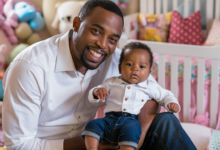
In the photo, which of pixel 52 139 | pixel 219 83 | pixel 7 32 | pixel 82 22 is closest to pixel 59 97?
pixel 52 139

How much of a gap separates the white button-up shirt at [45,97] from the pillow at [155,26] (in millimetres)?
1415

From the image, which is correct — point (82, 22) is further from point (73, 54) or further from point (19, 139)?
point (19, 139)

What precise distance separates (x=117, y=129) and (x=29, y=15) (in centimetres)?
176

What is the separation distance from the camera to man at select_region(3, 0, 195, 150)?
113 centimetres

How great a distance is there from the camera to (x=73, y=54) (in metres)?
1.29

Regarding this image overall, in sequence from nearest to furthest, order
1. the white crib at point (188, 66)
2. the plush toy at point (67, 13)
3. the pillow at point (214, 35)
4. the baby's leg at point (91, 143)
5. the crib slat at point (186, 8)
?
1. the baby's leg at point (91, 143)
2. the white crib at point (188, 66)
3. the pillow at point (214, 35)
4. the plush toy at point (67, 13)
5. the crib slat at point (186, 8)

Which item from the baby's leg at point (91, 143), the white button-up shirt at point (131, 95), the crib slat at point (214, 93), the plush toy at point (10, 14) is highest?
the plush toy at point (10, 14)

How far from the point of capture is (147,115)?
1237 mm

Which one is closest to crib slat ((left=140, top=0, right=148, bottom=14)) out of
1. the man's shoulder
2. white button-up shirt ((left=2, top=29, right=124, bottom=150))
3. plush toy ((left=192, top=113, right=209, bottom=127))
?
plush toy ((left=192, top=113, right=209, bottom=127))

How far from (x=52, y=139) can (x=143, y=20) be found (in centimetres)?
185

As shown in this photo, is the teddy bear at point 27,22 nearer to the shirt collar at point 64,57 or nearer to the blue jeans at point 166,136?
the shirt collar at point 64,57

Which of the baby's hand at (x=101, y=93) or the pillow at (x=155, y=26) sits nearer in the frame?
the baby's hand at (x=101, y=93)

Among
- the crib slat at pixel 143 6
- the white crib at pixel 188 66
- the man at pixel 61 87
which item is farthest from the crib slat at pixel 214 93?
the crib slat at pixel 143 6

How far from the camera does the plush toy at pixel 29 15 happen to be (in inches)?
95.7
